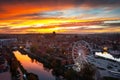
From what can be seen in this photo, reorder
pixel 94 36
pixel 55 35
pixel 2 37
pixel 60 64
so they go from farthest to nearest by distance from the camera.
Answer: pixel 2 37, pixel 55 35, pixel 94 36, pixel 60 64

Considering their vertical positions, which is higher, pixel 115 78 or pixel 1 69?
pixel 1 69

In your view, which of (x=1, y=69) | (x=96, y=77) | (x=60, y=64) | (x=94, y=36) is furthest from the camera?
(x=94, y=36)

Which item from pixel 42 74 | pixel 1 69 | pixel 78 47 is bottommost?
pixel 42 74

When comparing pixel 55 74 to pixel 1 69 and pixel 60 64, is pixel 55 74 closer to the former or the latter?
pixel 60 64

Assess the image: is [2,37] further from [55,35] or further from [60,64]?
→ [60,64]

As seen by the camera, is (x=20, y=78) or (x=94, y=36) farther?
(x=94, y=36)

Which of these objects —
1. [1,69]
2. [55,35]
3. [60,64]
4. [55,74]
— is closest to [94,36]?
[55,35]

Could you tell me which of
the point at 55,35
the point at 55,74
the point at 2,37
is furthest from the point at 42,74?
the point at 2,37

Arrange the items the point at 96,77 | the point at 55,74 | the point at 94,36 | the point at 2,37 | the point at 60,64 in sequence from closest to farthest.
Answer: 1. the point at 96,77
2. the point at 55,74
3. the point at 60,64
4. the point at 94,36
5. the point at 2,37

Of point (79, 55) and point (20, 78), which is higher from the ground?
point (79, 55)
